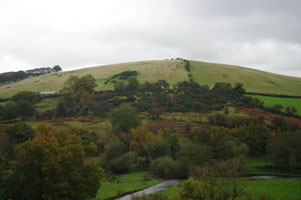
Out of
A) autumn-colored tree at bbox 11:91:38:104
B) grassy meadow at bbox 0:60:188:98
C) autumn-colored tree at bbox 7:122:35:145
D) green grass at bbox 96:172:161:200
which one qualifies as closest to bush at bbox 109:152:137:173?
green grass at bbox 96:172:161:200

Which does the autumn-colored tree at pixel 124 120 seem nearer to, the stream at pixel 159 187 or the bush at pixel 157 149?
the bush at pixel 157 149

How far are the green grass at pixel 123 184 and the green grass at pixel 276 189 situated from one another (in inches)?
853

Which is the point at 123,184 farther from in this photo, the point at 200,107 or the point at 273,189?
the point at 200,107

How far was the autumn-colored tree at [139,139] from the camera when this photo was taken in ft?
233

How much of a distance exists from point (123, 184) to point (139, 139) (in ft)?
69.4

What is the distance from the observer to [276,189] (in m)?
41.8

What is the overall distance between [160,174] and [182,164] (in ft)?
21.7

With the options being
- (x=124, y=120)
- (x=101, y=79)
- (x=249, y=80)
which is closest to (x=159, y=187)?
(x=124, y=120)

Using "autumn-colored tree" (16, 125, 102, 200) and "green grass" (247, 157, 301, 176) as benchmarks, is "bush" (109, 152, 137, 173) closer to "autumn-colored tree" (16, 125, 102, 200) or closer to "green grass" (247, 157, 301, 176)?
"autumn-colored tree" (16, 125, 102, 200)

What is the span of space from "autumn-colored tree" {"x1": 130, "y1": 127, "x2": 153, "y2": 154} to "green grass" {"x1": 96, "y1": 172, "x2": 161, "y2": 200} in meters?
10.9

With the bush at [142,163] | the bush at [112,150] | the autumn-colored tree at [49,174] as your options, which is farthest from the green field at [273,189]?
the bush at [112,150]

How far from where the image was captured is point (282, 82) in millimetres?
166875

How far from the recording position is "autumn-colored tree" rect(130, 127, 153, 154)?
2793 inches

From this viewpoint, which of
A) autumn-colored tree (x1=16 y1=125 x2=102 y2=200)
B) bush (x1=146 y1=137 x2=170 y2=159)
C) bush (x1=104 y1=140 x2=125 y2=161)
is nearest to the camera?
autumn-colored tree (x1=16 y1=125 x2=102 y2=200)
